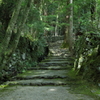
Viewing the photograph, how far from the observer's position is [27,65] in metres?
7.81

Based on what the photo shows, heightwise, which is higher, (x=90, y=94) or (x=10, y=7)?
(x=10, y=7)

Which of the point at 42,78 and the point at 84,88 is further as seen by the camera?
the point at 42,78

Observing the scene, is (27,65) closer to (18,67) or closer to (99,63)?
(18,67)

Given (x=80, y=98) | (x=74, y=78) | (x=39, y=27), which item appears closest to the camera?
(x=80, y=98)

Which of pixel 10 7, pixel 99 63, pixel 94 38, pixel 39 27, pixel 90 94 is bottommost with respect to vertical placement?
pixel 90 94

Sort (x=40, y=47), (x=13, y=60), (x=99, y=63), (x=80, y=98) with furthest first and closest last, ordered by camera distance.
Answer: (x=40, y=47) < (x=13, y=60) < (x=99, y=63) < (x=80, y=98)

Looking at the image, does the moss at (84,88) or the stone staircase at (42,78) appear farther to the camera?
the stone staircase at (42,78)

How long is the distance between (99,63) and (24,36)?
502cm

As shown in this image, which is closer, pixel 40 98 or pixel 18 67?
pixel 40 98

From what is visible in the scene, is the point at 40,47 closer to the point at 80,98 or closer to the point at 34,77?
the point at 34,77

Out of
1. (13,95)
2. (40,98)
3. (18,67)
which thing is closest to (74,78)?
(40,98)

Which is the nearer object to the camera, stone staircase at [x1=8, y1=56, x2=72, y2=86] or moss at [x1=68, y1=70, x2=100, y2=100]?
moss at [x1=68, y1=70, x2=100, y2=100]

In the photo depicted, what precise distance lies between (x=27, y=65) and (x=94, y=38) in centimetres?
430

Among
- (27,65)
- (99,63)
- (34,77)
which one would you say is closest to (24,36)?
(27,65)
